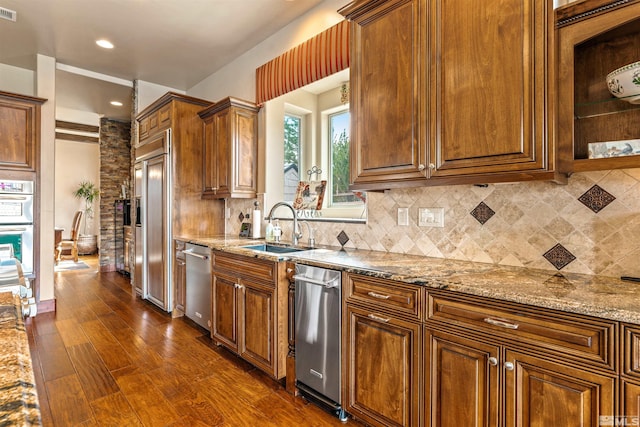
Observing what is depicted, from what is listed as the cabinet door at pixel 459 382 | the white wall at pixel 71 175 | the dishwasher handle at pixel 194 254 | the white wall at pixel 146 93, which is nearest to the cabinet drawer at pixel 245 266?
the dishwasher handle at pixel 194 254

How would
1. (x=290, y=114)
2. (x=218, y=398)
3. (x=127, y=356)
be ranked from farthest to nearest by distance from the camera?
(x=290, y=114) < (x=127, y=356) < (x=218, y=398)

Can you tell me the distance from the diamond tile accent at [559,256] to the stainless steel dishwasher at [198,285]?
2.46 meters

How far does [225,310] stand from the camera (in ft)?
8.94

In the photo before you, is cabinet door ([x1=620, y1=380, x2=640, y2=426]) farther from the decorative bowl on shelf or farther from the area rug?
the area rug

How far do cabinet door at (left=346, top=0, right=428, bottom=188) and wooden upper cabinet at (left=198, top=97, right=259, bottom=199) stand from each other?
1667 millimetres

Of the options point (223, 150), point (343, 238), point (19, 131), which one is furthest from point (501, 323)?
point (19, 131)

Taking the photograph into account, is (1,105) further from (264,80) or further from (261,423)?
(261,423)

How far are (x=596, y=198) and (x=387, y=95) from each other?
1133 millimetres

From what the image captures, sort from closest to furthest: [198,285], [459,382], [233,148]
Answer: [459,382]
[198,285]
[233,148]

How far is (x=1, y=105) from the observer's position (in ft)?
12.0

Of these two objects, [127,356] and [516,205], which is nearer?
[516,205]

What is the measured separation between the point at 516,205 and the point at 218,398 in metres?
2.07

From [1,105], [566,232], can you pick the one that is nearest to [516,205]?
[566,232]

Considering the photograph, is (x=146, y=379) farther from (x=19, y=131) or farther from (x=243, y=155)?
(x=19, y=131)
